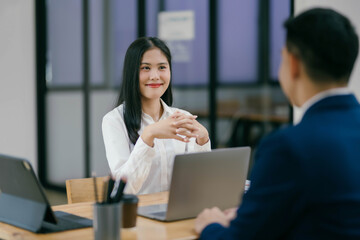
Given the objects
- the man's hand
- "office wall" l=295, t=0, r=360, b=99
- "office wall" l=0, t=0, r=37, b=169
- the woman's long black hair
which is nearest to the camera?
the man's hand

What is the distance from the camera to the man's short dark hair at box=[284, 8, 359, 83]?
1301mm

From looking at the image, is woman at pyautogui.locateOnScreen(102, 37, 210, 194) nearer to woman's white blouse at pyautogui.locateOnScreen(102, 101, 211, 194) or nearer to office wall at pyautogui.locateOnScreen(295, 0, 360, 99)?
woman's white blouse at pyautogui.locateOnScreen(102, 101, 211, 194)

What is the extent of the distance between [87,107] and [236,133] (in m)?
1.75

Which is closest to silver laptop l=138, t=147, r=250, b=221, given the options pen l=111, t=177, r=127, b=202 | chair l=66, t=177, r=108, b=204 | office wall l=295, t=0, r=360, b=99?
pen l=111, t=177, r=127, b=202

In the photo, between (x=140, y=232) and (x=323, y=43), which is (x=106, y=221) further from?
(x=323, y=43)

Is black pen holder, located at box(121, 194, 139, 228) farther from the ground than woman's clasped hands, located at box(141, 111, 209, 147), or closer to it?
closer to it

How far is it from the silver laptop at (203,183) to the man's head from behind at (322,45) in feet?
1.84

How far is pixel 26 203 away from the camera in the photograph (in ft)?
5.89

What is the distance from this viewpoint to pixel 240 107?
4.57 m

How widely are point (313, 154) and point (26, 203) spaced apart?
101 cm

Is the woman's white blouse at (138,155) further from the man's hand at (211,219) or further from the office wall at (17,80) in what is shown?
the office wall at (17,80)

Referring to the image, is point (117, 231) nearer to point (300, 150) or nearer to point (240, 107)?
point (300, 150)

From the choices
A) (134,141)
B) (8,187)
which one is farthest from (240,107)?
(8,187)

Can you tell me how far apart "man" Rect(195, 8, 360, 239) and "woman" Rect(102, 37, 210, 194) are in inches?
43.2
